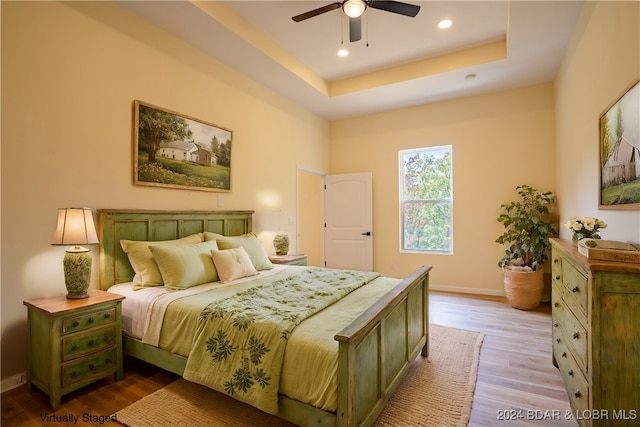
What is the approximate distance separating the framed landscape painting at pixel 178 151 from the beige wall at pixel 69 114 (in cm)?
9

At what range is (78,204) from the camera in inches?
97.7

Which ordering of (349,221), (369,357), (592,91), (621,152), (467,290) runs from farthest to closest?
1. (349,221)
2. (467,290)
3. (592,91)
4. (621,152)
5. (369,357)

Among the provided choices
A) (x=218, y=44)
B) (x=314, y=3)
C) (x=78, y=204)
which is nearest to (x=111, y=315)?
(x=78, y=204)

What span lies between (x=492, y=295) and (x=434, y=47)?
3618 millimetres

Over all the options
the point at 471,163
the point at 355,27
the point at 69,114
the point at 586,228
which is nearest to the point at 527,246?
the point at 471,163

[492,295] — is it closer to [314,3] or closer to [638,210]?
[638,210]

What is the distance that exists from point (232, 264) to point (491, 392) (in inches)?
89.8

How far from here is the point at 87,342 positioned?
83.3 inches

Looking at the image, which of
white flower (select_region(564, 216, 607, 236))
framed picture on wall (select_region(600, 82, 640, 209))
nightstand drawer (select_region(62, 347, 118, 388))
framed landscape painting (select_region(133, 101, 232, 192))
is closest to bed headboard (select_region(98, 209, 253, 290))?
framed landscape painting (select_region(133, 101, 232, 192))

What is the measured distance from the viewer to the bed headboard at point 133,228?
2.60 metres

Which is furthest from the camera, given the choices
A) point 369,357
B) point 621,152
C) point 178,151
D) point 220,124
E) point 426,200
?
point 426,200

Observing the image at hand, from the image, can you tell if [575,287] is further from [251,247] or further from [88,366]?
[88,366]

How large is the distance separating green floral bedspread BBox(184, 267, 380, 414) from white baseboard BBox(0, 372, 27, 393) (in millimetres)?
1345

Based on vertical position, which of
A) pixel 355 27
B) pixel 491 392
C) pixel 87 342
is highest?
pixel 355 27
